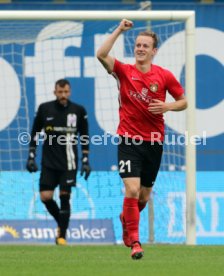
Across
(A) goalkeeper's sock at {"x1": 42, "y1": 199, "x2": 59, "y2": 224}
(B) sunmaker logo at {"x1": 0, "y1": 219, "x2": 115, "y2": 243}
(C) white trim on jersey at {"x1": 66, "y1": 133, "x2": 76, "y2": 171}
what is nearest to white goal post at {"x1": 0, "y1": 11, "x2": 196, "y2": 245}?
(C) white trim on jersey at {"x1": 66, "y1": 133, "x2": 76, "y2": 171}

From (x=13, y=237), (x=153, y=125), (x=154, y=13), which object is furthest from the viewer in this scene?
(x=13, y=237)

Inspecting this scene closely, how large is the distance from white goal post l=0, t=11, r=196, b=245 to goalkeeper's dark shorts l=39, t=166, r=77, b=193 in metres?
1.48

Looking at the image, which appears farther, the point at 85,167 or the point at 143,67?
the point at 85,167

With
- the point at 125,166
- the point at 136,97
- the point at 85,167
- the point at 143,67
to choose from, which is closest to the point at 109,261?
the point at 125,166

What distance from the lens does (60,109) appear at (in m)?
13.7

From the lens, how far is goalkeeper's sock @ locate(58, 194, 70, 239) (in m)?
13.6

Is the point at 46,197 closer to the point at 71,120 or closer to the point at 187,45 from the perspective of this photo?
the point at 71,120

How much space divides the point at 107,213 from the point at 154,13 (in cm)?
350

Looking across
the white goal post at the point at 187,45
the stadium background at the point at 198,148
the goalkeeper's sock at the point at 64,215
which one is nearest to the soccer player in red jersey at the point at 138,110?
the white goal post at the point at 187,45

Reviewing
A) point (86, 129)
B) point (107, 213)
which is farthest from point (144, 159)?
point (107, 213)

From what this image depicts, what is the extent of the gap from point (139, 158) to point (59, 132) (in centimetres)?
383

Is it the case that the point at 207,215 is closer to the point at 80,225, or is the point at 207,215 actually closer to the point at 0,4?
the point at 80,225

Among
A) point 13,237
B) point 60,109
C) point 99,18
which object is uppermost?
point 99,18

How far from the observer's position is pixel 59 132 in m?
13.7
